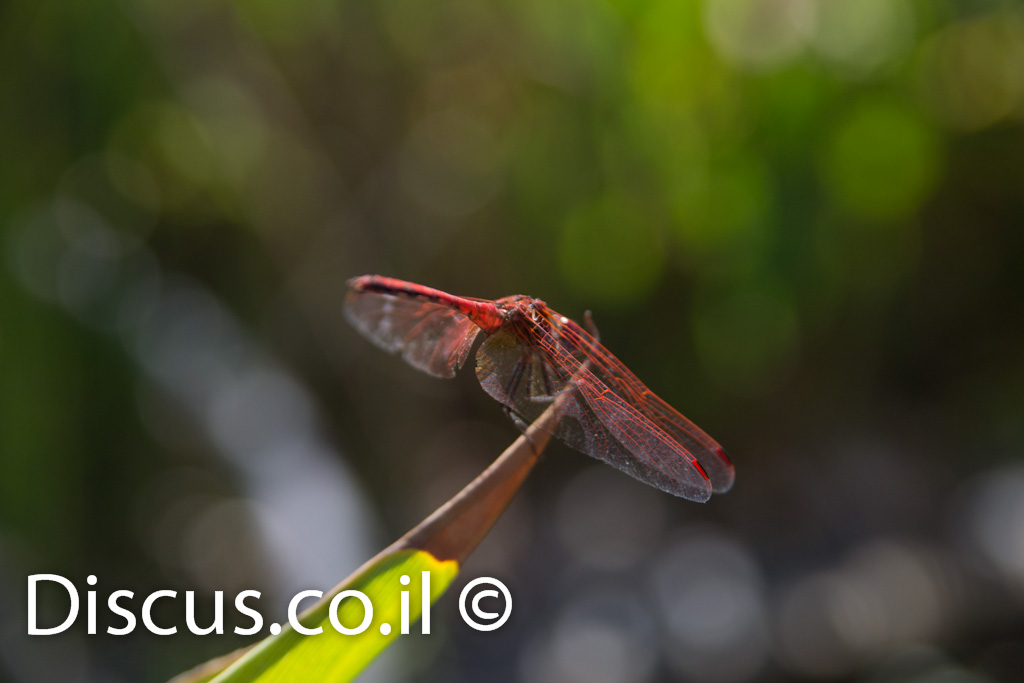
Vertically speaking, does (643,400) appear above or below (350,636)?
above

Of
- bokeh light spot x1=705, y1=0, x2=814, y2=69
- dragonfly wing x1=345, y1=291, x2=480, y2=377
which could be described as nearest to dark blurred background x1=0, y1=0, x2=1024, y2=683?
bokeh light spot x1=705, y1=0, x2=814, y2=69

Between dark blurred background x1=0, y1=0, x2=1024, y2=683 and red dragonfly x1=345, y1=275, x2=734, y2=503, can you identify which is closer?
red dragonfly x1=345, y1=275, x2=734, y2=503

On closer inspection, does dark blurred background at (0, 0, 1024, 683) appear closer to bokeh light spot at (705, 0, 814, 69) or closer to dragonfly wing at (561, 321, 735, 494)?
bokeh light spot at (705, 0, 814, 69)

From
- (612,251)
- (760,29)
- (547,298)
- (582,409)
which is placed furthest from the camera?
(547,298)

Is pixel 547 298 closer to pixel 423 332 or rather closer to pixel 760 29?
pixel 760 29

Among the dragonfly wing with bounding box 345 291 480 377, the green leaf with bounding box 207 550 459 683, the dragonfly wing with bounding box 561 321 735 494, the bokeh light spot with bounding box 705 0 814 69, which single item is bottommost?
the green leaf with bounding box 207 550 459 683

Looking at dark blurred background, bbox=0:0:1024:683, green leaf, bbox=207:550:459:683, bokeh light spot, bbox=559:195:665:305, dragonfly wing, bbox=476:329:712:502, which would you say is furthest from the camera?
bokeh light spot, bbox=559:195:665:305

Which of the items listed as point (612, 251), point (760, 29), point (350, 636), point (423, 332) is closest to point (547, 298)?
point (612, 251)
